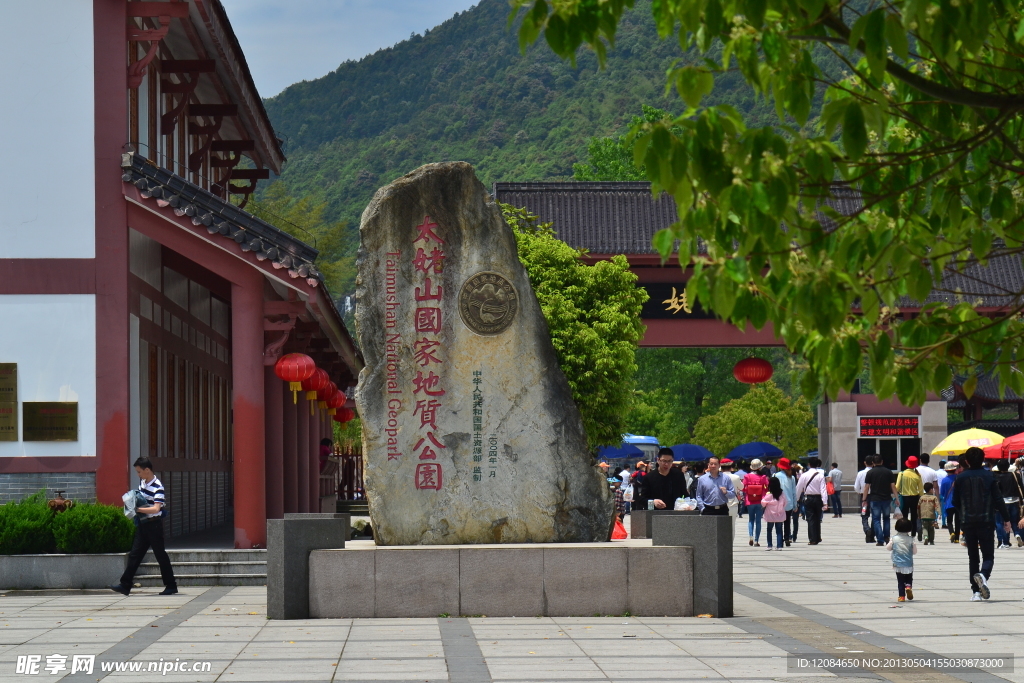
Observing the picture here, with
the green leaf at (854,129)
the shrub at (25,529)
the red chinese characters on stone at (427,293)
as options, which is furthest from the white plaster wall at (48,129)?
the green leaf at (854,129)

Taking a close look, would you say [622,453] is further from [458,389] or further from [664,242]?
[664,242]

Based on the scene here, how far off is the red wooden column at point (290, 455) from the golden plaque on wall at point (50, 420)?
6843 mm

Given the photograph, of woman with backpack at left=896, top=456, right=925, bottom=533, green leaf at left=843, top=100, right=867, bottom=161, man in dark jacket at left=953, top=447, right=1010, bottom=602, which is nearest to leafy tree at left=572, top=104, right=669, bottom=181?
woman with backpack at left=896, top=456, right=925, bottom=533

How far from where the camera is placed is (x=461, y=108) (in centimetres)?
10394

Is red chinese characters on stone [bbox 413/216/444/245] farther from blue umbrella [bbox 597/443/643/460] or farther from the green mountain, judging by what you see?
the green mountain

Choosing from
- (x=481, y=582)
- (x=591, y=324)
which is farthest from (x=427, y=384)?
(x=591, y=324)

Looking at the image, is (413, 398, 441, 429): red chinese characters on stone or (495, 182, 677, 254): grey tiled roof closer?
(413, 398, 441, 429): red chinese characters on stone

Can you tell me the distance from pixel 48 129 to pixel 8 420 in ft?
12.5

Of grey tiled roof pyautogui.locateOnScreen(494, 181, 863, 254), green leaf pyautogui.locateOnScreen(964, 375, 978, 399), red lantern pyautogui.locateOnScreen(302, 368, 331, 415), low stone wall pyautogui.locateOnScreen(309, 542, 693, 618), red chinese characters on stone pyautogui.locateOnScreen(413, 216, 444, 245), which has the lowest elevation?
low stone wall pyautogui.locateOnScreen(309, 542, 693, 618)

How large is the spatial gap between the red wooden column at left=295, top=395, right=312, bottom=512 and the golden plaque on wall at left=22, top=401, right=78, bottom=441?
28.1 ft

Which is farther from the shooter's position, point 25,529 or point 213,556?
point 213,556

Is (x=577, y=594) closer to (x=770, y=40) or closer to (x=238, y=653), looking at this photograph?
(x=238, y=653)

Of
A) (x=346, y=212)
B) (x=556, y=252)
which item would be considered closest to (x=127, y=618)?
(x=556, y=252)

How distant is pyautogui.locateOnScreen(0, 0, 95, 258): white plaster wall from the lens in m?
16.6
